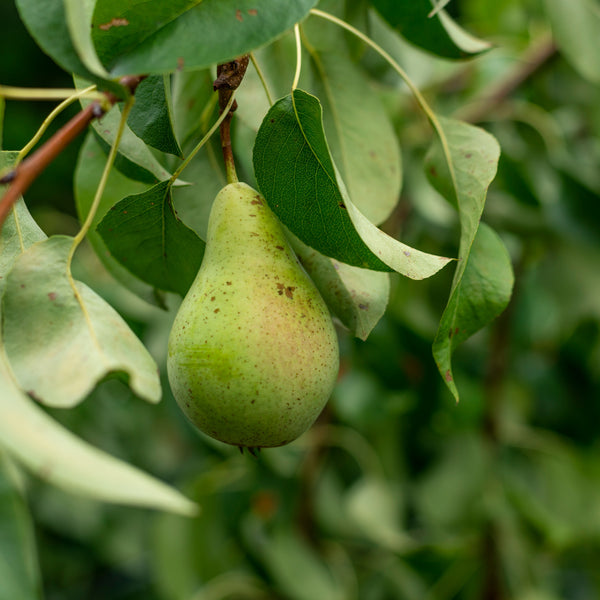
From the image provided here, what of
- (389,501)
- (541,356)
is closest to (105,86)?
(389,501)

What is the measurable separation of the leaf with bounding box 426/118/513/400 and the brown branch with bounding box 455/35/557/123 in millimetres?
699

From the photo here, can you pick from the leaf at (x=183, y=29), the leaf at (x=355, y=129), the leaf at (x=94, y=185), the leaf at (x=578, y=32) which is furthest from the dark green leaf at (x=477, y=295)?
the leaf at (x=578, y=32)

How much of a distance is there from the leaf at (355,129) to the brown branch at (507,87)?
23.8 inches

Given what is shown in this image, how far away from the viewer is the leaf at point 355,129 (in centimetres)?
74

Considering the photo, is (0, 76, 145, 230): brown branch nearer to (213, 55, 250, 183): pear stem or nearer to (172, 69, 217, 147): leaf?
(213, 55, 250, 183): pear stem

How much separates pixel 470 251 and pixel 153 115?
0.28 meters

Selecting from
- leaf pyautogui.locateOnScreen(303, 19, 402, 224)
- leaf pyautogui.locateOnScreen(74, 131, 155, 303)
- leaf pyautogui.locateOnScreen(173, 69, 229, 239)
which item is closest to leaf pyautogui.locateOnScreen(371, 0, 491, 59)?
leaf pyautogui.locateOnScreen(303, 19, 402, 224)

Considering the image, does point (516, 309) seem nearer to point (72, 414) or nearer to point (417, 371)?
point (417, 371)

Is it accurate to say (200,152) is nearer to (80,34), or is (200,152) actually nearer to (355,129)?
(355,129)

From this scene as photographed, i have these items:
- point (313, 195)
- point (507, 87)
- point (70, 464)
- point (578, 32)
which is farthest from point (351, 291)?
point (507, 87)

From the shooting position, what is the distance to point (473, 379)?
4.81ft

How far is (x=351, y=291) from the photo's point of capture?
Result: 1.94ft

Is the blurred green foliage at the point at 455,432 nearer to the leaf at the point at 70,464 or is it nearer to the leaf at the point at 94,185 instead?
the leaf at the point at 94,185

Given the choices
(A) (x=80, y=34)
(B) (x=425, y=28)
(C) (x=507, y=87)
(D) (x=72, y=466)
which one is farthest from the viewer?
(C) (x=507, y=87)
